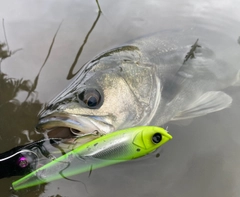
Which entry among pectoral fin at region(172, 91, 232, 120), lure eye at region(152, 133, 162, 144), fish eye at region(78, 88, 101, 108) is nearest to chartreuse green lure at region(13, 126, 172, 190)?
lure eye at region(152, 133, 162, 144)

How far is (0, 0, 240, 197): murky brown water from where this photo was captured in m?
2.31

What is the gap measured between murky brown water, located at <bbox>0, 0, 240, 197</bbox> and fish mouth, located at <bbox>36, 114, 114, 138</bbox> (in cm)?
28

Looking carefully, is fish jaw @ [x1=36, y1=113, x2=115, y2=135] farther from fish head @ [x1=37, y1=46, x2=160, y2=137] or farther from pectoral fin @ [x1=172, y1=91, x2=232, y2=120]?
pectoral fin @ [x1=172, y1=91, x2=232, y2=120]

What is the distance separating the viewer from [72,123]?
216 centimetres

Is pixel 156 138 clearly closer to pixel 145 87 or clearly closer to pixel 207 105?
pixel 145 87

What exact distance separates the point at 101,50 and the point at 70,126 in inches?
53.8

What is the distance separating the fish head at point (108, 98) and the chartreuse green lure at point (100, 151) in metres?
0.16

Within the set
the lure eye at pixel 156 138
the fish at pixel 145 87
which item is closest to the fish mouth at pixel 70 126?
the fish at pixel 145 87

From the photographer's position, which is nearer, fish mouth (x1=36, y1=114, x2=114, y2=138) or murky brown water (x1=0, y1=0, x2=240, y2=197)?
fish mouth (x1=36, y1=114, x2=114, y2=138)

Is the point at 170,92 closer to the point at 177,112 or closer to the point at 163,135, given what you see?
the point at 177,112

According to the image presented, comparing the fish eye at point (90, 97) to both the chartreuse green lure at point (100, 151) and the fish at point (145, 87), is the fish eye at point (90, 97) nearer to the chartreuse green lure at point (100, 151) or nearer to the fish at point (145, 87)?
the fish at point (145, 87)

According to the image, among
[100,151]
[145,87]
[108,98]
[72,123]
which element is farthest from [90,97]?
[145,87]

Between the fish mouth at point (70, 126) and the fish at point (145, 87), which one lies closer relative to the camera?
the fish mouth at point (70, 126)

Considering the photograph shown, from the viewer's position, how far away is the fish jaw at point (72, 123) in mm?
2156
